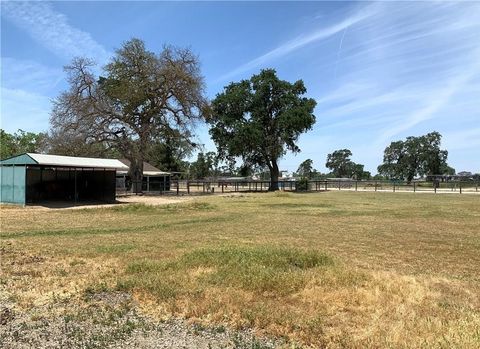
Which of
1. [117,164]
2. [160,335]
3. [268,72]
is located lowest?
[160,335]

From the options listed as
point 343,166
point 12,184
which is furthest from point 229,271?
point 343,166

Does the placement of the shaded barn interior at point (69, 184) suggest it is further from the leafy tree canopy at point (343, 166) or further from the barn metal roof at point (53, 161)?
the leafy tree canopy at point (343, 166)

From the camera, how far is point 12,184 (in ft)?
88.0

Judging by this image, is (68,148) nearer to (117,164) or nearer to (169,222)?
(117,164)

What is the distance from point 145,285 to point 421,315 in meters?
4.10

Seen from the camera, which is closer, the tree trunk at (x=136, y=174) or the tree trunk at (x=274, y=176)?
the tree trunk at (x=136, y=174)

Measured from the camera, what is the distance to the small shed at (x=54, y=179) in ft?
86.4

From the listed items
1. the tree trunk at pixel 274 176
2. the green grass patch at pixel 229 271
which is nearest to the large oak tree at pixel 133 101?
the tree trunk at pixel 274 176

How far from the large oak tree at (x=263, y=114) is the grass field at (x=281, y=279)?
41.5 m

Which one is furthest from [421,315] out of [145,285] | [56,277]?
[56,277]

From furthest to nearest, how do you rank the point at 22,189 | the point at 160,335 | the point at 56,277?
1. the point at 22,189
2. the point at 56,277
3. the point at 160,335

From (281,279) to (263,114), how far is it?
167 feet

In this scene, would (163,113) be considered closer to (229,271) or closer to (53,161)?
(53,161)

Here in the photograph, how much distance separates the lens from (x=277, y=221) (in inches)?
750
